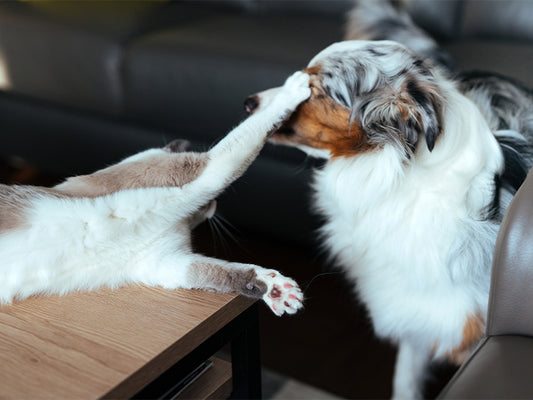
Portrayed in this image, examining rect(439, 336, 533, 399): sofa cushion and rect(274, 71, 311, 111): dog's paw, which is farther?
rect(274, 71, 311, 111): dog's paw

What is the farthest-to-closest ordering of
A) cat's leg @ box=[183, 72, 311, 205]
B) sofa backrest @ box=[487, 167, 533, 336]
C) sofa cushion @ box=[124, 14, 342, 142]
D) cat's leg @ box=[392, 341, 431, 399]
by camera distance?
sofa cushion @ box=[124, 14, 342, 142] → cat's leg @ box=[392, 341, 431, 399] → cat's leg @ box=[183, 72, 311, 205] → sofa backrest @ box=[487, 167, 533, 336]

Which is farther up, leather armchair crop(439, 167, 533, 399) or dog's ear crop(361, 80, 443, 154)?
dog's ear crop(361, 80, 443, 154)

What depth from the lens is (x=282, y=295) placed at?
90 cm

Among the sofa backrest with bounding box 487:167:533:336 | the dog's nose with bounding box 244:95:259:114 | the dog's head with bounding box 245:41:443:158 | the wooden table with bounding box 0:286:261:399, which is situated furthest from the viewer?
the dog's nose with bounding box 244:95:259:114

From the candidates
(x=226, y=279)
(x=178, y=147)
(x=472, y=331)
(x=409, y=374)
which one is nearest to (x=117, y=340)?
(x=226, y=279)

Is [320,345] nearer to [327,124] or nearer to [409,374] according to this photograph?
[409,374]

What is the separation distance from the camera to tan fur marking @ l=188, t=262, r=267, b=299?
92cm

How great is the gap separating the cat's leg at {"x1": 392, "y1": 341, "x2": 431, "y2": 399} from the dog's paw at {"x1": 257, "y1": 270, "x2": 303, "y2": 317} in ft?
1.92

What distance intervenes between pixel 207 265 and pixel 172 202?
12cm

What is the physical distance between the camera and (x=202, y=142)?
2010mm

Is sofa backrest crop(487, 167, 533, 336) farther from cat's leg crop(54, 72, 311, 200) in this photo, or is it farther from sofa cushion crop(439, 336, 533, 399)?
cat's leg crop(54, 72, 311, 200)

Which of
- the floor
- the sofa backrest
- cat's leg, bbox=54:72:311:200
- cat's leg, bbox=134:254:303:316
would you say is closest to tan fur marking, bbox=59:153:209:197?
cat's leg, bbox=54:72:311:200

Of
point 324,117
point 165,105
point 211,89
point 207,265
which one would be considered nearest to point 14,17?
point 165,105

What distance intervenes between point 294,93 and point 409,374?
0.74m
